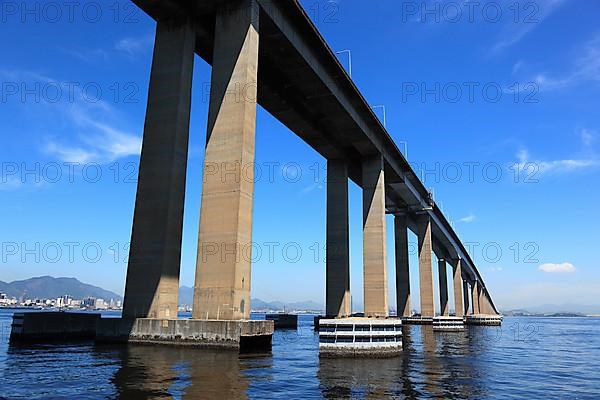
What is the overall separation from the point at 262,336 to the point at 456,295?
103298 millimetres

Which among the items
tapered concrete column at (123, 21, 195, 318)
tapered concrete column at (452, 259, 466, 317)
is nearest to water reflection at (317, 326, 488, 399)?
tapered concrete column at (123, 21, 195, 318)

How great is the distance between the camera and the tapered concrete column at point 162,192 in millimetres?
28125

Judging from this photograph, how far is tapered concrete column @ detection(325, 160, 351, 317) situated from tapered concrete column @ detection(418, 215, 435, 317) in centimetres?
3497

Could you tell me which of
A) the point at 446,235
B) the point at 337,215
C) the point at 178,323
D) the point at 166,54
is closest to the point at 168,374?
the point at 178,323

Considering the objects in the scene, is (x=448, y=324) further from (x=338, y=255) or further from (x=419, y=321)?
(x=338, y=255)

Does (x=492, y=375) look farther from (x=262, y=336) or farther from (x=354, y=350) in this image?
(x=262, y=336)

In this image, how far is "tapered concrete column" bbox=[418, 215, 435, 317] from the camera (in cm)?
8712

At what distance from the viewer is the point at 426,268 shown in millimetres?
88625

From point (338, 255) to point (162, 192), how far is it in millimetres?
31855

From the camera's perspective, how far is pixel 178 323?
81.4 feet

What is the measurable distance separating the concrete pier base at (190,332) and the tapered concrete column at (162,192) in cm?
170

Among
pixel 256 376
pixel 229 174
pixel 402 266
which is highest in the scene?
pixel 229 174

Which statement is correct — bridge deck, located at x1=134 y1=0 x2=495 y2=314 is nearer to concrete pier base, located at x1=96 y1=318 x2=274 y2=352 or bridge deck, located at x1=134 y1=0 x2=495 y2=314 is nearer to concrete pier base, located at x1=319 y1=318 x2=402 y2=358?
concrete pier base, located at x1=96 y1=318 x2=274 y2=352

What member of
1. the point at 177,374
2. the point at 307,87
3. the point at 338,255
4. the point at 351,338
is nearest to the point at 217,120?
the point at 351,338
